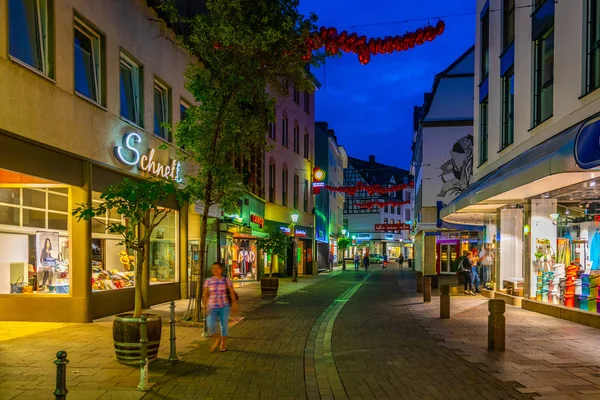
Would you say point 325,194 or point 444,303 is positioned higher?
point 325,194

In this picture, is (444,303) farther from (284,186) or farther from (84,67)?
(284,186)

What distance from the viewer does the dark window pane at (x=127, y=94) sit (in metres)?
15.2

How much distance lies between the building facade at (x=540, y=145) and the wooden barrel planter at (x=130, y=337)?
738cm

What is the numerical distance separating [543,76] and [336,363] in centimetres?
1030

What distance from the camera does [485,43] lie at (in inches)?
845

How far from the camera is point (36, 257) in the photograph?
13.1 metres

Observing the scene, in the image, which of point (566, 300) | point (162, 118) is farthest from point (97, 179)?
point (566, 300)

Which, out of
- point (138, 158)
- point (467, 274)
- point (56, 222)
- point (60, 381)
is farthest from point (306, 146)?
point (60, 381)

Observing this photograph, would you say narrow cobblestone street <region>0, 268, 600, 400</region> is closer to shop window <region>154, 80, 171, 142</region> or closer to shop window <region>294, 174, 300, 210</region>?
shop window <region>154, 80, 171, 142</region>

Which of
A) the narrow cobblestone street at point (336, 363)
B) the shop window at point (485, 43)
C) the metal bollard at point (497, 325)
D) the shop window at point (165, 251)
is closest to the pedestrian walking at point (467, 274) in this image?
the shop window at point (485, 43)

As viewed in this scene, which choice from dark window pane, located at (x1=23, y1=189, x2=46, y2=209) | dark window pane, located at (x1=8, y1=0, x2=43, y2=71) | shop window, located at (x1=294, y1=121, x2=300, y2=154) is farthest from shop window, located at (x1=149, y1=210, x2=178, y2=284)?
shop window, located at (x1=294, y1=121, x2=300, y2=154)

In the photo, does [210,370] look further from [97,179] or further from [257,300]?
[257,300]

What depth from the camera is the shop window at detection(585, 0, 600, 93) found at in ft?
38.0

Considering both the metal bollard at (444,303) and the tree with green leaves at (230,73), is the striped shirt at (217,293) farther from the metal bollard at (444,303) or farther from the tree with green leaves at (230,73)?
the metal bollard at (444,303)
